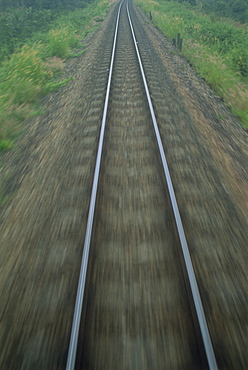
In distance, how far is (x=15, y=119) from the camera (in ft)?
21.4

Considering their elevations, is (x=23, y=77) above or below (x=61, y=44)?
below

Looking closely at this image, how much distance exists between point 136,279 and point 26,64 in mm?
9644

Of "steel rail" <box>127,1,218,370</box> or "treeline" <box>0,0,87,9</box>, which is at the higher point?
"treeline" <box>0,0,87,9</box>

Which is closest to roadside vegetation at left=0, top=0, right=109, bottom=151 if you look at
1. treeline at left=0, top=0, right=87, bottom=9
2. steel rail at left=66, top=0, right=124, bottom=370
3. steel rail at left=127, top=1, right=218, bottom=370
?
steel rail at left=66, top=0, right=124, bottom=370

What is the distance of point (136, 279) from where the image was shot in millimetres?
2736

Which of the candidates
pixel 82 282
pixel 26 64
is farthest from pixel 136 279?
pixel 26 64

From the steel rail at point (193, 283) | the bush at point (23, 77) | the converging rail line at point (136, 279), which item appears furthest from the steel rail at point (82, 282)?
the bush at point (23, 77)

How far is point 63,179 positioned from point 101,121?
2.24 m

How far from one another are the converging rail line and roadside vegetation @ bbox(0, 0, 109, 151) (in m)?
3.32

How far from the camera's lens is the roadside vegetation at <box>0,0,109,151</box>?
6.71 meters

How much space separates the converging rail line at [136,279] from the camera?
217 centimetres

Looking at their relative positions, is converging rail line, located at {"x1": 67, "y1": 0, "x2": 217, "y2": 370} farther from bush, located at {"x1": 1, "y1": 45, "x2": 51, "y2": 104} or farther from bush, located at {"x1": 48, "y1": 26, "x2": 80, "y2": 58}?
bush, located at {"x1": 48, "y1": 26, "x2": 80, "y2": 58}

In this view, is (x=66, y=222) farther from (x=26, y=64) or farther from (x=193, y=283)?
(x=26, y=64)

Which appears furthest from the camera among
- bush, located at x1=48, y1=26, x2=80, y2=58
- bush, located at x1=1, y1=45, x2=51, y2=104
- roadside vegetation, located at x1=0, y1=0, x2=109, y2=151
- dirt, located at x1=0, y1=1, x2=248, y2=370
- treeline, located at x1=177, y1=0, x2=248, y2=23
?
treeline, located at x1=177, y1=0, x2=248, y2=23
